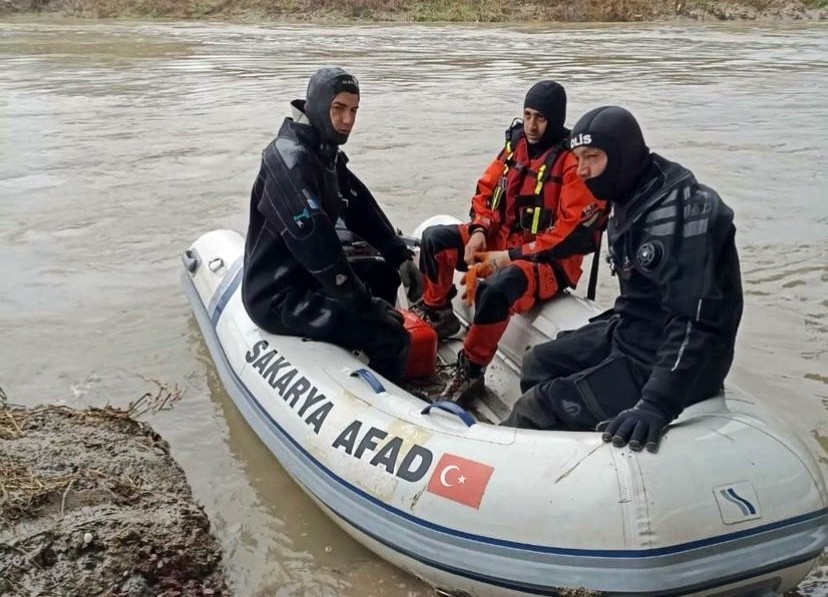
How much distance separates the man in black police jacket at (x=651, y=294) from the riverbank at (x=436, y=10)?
79.9ft

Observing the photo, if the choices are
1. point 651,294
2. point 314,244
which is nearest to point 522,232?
point 314,244

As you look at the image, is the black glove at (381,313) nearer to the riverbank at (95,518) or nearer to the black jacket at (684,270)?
the riverbank at (95,518)

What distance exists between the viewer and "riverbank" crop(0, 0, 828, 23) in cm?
2534

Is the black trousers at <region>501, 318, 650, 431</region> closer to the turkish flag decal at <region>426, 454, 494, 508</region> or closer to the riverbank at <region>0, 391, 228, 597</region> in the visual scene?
the turkish flag decal at <region>426, 454, 494, 508</region>

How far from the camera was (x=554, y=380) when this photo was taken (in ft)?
10.7

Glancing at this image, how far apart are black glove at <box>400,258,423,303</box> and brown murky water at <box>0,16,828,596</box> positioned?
987 mm

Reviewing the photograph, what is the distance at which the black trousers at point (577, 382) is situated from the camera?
3059 millimetres

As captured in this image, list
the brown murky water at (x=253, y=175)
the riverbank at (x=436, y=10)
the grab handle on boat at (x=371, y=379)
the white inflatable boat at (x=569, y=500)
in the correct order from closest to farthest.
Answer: the white inflatable boat at (x=569, y=500) < the grab handle on boat at (x=371, y=379) < the brown murky water at (x=253, y=175) < the riverbank at (x=436, y=10)

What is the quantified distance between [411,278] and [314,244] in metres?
0.86

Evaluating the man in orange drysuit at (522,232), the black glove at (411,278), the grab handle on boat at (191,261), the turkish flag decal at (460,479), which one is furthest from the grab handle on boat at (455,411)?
the grab handle on boat at (191,261)

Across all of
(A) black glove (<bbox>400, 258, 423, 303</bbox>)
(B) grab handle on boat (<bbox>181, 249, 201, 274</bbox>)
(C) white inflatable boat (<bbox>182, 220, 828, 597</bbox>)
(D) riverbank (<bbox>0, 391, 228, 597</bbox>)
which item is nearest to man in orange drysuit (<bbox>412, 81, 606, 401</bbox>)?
(A) black glove (<bbox>400, 258, 423, 303</bbox>)

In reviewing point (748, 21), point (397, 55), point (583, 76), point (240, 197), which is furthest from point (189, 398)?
point (748, 21)

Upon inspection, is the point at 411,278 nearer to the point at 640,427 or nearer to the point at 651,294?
the point at 651,294

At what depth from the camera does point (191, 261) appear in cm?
517
